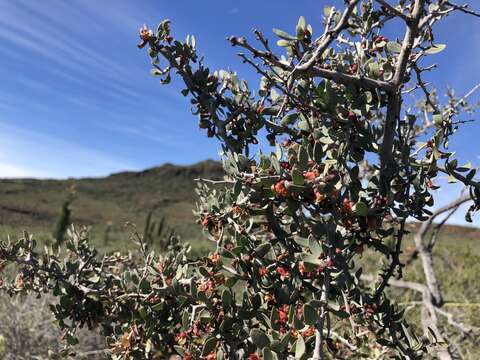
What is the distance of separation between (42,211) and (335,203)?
47230mm

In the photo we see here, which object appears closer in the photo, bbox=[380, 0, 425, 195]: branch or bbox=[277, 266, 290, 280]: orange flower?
bbox=[380, 0, 425, 195]: branch

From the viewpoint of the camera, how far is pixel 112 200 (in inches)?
2299

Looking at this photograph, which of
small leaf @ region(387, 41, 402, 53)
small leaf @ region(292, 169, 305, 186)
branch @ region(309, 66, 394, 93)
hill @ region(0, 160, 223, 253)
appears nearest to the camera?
small leaf @ region(292, 169, 305, 186)

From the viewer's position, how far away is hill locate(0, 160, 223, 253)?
1609 inches

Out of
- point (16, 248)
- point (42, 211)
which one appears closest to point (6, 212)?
point (42, 211)

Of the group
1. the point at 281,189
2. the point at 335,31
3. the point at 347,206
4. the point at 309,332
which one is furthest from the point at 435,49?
the point at 309,332

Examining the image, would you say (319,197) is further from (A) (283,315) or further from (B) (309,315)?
(A) (283,315)

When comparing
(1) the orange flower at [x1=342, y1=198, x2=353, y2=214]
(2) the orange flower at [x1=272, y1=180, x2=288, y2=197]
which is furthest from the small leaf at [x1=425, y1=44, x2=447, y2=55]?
(2) the orange flower at [x1=272, y1=180, x2=288, y2=197]

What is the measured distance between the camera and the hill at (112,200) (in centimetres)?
4088

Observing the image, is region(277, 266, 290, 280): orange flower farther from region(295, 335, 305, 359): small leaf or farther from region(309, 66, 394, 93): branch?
region(309, 66, 394, 93): branch

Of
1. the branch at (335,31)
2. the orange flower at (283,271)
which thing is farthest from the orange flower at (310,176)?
the orange flower at (283,271)

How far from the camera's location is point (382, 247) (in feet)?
5.44

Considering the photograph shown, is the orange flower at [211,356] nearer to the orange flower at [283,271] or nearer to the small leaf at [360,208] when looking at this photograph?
the orange flower at [283,271]

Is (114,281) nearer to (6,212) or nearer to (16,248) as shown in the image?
(16,248)
